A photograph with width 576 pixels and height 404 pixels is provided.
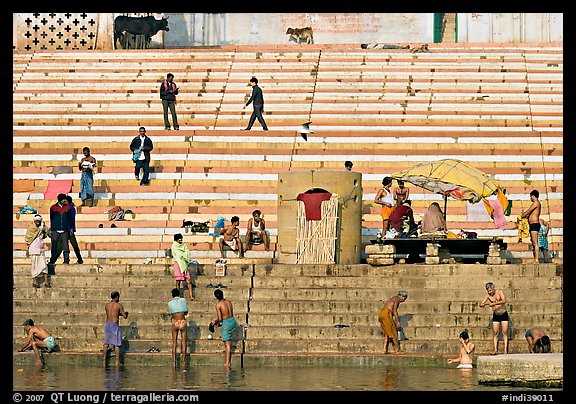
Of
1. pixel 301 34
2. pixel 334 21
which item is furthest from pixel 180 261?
pixel 334 21

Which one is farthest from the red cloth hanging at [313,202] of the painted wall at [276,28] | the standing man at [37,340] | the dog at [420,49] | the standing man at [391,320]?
the painted wall at [276,28]

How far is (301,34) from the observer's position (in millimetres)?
35562

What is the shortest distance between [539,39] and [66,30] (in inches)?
436

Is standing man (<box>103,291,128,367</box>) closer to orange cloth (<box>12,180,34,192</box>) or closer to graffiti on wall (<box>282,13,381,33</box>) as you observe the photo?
orange cloth (<box>12,180,34,192</box>)

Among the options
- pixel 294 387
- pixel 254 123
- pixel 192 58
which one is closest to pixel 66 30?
pixel 192 58

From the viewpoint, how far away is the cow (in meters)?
34.8

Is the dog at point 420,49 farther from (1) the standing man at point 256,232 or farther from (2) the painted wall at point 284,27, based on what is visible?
(1) the standing man at point 256,232

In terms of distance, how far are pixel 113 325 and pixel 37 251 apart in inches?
94.0


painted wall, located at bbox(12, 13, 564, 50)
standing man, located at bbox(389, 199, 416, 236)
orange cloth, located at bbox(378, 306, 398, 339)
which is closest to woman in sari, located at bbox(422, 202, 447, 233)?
standing man, located at bbox(389, 199, 416, 236)

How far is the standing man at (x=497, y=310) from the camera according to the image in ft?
Result: 69.4

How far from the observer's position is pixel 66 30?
1369 inches

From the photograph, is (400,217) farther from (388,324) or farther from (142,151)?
(142,151)

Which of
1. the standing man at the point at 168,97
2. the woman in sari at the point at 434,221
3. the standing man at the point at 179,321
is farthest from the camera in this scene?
the standing man at the point at 168,97

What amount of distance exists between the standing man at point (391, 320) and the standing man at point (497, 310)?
1.22 meters
